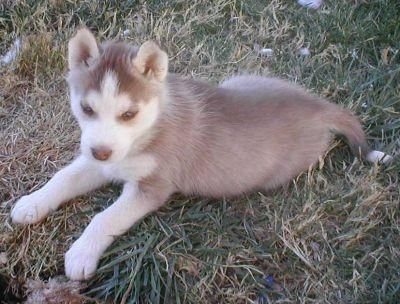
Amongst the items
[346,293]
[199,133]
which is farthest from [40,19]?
[346,293]

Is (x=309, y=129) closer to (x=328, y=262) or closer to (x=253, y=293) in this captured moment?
(x=328, y=262)

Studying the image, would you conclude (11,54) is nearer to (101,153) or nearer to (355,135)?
(101,153)

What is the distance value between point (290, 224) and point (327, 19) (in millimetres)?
2150

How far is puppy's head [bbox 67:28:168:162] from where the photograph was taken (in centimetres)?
273

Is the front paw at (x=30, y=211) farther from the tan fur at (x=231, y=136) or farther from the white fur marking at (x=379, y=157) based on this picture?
the white fur marking at (x=379, y=157)

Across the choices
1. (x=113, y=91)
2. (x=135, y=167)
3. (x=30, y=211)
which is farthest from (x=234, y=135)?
(x=30, y=211)

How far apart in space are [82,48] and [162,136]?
616 millimetres

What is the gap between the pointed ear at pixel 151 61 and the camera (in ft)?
9.07

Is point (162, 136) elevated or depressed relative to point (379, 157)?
elevated

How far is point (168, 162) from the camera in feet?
10.2

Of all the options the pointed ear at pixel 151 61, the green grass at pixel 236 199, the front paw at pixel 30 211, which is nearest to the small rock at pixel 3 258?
the green grass at pixel 236 199

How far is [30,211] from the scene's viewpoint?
3219 mm

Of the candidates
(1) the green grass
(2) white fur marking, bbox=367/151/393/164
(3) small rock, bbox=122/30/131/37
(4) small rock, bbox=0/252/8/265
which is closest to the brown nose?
(1) the green grass

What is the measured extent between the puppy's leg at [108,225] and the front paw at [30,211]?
1.05 ft
